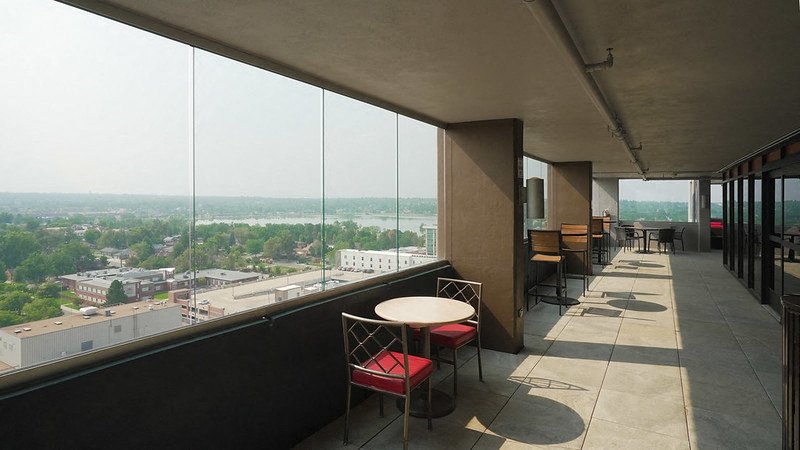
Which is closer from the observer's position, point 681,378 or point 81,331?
point 81,331

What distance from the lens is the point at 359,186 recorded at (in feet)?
11.7

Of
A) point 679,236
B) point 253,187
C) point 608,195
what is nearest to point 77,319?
point 253,187

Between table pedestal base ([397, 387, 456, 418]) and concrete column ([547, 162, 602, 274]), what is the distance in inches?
254

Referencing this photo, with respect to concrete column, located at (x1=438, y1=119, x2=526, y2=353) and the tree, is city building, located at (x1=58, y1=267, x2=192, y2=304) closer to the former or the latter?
the tree

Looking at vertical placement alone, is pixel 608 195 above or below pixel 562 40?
above

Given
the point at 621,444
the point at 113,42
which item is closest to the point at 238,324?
the point at 113,42

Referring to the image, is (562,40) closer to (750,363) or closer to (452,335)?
(452,335)

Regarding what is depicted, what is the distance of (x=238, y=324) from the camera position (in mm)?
2385

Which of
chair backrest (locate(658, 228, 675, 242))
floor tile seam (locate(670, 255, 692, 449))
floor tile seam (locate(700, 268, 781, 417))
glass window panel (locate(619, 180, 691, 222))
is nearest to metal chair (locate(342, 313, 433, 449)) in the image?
floor tile seam (locate(670, 255, 692, 449))

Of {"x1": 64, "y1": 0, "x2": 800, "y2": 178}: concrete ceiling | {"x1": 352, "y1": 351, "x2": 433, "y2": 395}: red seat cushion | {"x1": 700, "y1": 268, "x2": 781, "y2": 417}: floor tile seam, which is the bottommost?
{"x1": 700, "y1": 268, "x2": 781, "y2": 417}: floor tile seam

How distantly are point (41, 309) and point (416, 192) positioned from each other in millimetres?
3202

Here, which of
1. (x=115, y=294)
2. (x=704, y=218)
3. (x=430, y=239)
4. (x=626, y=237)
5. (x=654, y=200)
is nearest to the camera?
(x=115, y=294)

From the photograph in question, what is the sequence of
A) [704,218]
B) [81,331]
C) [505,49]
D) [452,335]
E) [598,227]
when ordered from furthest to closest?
[704,218], [598,227], [452,335], [505,49], [81,331]

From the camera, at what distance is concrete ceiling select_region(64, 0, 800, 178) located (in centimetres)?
193
